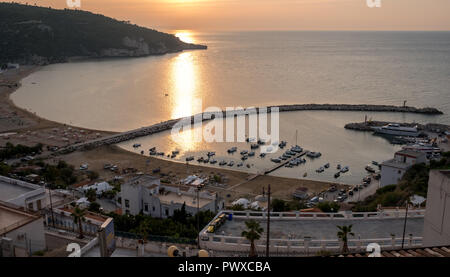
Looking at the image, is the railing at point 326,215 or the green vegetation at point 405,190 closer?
the railing at point 326,215

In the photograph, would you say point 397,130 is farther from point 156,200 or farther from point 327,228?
point 327,228

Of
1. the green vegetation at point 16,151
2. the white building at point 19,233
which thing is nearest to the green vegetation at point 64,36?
the green vegetation at point 16,151

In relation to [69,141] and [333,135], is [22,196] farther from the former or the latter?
[333,135]

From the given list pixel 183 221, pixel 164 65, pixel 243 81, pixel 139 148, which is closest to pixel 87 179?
pixel 139 148

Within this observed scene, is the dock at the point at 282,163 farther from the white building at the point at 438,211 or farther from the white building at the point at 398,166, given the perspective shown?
the white building at the point at 438,211

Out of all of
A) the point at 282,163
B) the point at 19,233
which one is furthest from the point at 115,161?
the point at 19,233

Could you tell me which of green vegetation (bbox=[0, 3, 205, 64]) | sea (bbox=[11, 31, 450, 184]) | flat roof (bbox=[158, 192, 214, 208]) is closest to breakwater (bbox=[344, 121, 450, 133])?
sea (bbox=[11, 31, 450, 184])

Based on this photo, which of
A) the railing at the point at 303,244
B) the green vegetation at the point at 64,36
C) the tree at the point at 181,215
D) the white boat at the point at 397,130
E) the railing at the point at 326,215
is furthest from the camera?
the green vegetation at the point at 64,36
